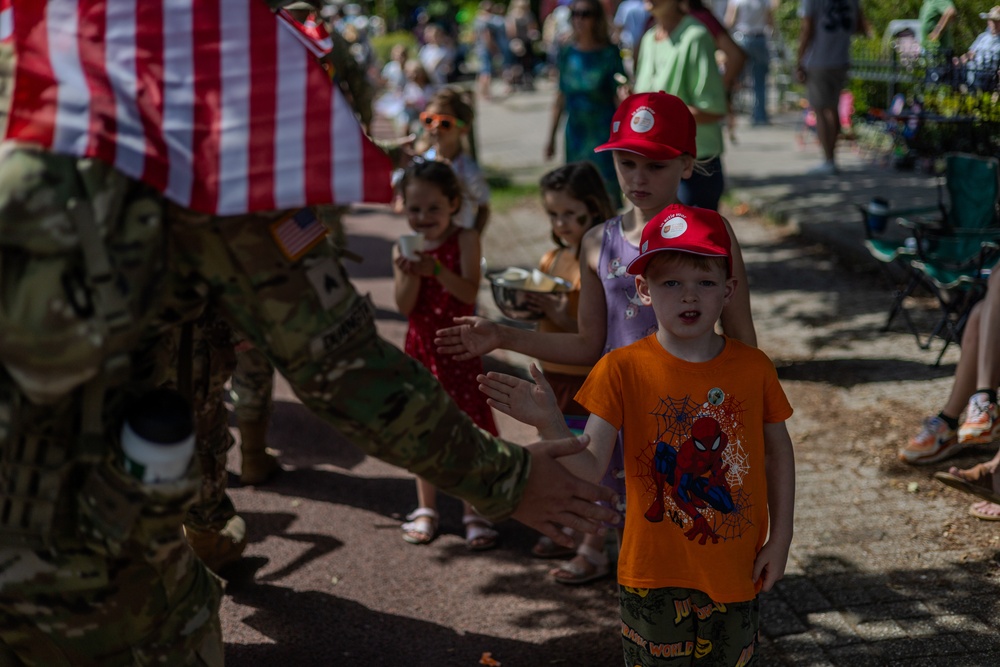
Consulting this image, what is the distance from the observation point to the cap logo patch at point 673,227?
2980 mm

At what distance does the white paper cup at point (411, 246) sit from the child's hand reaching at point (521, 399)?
6.32 feet

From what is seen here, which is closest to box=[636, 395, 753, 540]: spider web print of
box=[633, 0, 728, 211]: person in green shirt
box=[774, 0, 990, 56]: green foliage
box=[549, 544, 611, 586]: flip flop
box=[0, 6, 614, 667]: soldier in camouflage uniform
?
box=[0, 6, 614, 667]: soldier in camouflage uniform

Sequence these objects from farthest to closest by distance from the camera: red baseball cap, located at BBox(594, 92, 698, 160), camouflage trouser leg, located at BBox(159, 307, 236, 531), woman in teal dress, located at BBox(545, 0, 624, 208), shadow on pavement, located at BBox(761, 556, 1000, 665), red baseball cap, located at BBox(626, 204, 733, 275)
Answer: woman in teal dress, located at BBox(545, 0, 624, 208) → shadow on pavement, located at BBox(761, 556, 1000, 665) → red baseball cap, located at BBox(594, 92, 698, 160) → camouflage trouser leg, located at BBox(159, 307, 236, 531) → red baseball cap, located at BBox(626, 204, 733, 275)

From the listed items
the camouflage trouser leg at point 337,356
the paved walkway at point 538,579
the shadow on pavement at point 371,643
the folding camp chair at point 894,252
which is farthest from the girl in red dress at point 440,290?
the folding camp chair at point 894,252

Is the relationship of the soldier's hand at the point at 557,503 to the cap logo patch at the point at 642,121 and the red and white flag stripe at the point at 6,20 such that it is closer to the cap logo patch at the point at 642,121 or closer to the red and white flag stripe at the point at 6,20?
the cap logo patch at the point at 642,121

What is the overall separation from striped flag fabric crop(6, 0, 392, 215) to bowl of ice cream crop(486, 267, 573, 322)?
6.76ft

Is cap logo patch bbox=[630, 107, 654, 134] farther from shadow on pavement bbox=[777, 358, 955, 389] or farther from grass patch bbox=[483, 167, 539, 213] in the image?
grass patch bbox=[483, 167, 539, 213]


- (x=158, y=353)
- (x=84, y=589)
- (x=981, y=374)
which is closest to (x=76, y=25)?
(x=158, y=353)

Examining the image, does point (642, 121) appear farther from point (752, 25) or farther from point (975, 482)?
point (752, 25)

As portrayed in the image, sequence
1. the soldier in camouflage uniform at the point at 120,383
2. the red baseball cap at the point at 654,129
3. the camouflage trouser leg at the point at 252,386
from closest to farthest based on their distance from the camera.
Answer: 1. the soldier in camouflage uniform at the point at 120,383
2. the red baseball cap at the point at 654,129
3. the camouflage trouser leg at the point at 252,386

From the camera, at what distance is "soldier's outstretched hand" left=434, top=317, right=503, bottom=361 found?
11.3ft

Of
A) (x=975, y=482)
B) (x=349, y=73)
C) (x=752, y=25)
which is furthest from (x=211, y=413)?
(x=752, y=25)

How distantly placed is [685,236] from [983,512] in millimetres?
2574

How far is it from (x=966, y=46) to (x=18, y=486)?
7.86 meters
